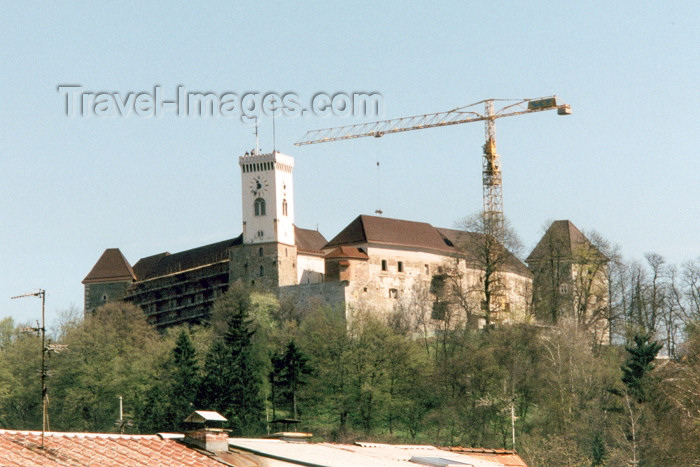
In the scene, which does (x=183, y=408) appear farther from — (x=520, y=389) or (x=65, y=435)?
(x=65, y=435)

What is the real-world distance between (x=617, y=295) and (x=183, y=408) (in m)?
31.9

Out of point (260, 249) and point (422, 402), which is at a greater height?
point (260, 249)

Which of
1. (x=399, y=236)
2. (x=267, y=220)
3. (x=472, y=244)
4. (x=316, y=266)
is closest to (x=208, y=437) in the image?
(x=472, y=244)

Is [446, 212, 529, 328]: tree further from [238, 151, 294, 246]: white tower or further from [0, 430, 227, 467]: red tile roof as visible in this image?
[0, 430, 227, 467]: red tile roof

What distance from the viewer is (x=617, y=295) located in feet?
319

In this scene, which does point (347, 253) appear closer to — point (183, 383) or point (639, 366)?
point (183, 383)

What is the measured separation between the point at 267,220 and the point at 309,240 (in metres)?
4.41

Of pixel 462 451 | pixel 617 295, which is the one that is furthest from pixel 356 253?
pixel 462 451

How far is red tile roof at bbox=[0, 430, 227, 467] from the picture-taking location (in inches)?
1121

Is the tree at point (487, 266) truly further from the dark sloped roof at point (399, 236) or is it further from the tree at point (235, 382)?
the tree at point (235, 382)

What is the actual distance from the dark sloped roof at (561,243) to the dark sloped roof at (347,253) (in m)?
12.1

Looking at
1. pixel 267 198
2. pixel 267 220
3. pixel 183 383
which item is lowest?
pixel 183 383

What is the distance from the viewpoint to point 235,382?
7944cm

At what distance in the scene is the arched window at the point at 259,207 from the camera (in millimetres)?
112438
